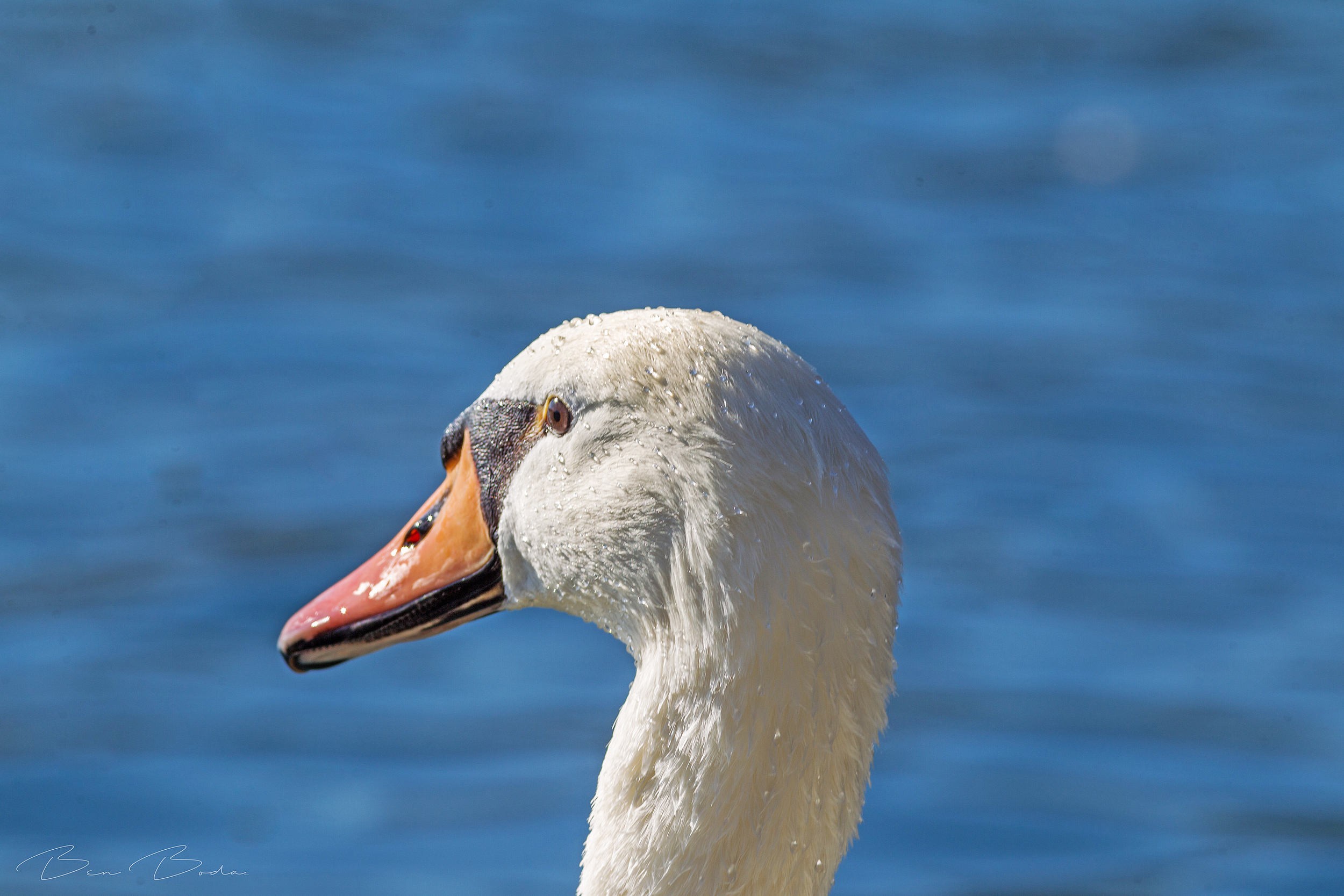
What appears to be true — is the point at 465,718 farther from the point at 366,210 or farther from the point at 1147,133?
the point at 1147,133

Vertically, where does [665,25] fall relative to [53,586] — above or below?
above

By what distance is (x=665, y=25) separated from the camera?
1195 cm

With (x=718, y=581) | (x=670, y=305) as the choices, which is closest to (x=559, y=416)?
(x=718, y=581)

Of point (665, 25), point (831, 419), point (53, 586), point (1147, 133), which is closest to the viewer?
point (831, 419)

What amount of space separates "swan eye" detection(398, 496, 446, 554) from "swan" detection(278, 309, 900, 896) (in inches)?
13.5

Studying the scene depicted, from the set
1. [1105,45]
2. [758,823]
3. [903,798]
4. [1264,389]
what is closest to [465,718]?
[903,798]

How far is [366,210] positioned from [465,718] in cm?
419

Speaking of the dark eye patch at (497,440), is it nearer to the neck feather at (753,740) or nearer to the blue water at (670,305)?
the neck feather at (753,740)

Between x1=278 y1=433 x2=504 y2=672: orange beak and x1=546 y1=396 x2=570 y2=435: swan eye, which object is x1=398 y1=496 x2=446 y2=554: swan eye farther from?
x1=546 y1=396 x2=570 y2=435: swan eye

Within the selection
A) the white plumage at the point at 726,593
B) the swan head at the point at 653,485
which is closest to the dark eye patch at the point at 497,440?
the swan head at the point at 653,485

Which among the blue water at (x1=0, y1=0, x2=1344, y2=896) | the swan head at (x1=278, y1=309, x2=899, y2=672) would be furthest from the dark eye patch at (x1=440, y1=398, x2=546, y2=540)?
the blue water at (x1=0, y1=0, x2=1344, y2=896)

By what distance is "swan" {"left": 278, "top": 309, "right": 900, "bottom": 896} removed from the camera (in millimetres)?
2414

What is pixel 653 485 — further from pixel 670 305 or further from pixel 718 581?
pixel 670 305

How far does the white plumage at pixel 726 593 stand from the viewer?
241 cm
